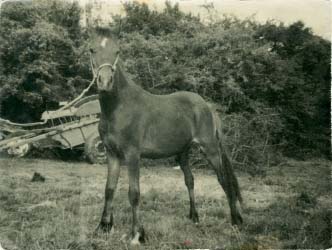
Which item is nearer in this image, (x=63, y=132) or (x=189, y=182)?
(x=189, y=182)

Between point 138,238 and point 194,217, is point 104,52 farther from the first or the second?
point 194,217

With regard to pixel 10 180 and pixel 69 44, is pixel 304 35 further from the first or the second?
pixel 10 180

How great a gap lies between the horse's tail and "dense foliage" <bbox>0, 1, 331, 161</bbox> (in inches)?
77.7

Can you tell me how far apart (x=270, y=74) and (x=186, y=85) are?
1722mm

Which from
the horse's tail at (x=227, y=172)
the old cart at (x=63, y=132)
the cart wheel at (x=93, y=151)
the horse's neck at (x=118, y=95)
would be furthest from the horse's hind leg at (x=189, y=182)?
the cart wheel at (x=93, y=151)

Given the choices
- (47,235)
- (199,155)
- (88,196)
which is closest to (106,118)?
(47,235)

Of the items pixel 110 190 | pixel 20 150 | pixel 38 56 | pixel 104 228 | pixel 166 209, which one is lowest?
pixel 166 209

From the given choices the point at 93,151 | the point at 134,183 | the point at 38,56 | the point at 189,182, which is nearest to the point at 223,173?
the point at 189,182

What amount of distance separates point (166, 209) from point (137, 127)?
6.36ft

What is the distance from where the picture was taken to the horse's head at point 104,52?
521 centimetres

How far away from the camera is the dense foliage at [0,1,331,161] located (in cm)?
807

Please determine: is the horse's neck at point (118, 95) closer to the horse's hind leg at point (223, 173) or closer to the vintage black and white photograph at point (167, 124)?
the vintage black and white photograph at point (167, 124)

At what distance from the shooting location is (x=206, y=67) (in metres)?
8.93

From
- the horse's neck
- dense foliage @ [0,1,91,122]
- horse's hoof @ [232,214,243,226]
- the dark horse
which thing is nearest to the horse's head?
the dark horse
